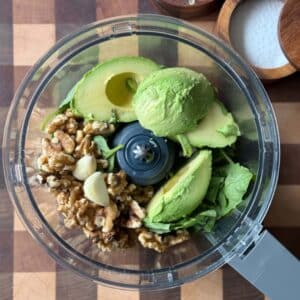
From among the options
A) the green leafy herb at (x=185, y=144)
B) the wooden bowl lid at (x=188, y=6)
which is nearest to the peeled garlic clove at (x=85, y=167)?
the green leafy herb at (x=185, y=144)

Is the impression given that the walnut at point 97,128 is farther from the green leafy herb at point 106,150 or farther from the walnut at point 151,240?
the walnut at point 151,240

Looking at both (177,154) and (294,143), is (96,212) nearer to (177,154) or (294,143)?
(177,154)

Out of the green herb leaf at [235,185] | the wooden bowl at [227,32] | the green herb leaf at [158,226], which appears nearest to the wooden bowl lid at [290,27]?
the wooden bowl at [227,32]

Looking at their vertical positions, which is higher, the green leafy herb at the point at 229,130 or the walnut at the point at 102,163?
the green leafy herb at the point at 229,130

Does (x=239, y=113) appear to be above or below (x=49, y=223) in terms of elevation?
above

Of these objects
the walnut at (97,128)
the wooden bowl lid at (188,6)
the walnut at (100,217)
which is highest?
the wooden bowl lid at (188,6)

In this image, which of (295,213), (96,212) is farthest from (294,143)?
(96,212)
